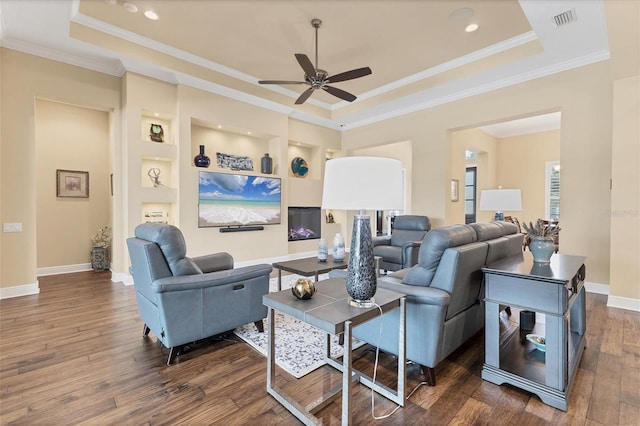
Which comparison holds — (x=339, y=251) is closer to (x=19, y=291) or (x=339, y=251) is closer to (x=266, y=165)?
(x=266, y=165)

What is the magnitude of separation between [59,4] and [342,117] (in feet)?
16.8

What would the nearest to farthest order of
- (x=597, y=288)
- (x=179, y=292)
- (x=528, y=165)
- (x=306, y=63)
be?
1. (x=179, y=292)
2. (x=306, y=63)
3. (x=597, y=288)
4. (x=528, y=165)

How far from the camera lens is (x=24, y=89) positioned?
3967mm

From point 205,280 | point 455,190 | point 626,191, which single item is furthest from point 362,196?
point 455,190

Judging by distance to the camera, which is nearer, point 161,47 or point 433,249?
point 433,249

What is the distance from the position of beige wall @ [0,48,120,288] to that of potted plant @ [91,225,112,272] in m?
1.34

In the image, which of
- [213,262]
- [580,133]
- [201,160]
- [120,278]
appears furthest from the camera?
[201,160]

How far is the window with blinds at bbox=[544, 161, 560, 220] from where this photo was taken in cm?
802

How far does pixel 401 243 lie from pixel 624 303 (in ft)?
9.77

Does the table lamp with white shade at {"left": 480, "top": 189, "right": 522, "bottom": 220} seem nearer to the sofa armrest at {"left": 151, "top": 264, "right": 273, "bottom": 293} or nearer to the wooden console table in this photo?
the wooden console table

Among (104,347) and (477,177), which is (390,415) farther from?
(477,177)

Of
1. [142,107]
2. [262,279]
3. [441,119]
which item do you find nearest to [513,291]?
[262,279]

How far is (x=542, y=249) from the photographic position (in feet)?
7.43

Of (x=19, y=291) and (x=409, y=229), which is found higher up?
(x=409, y=229)
